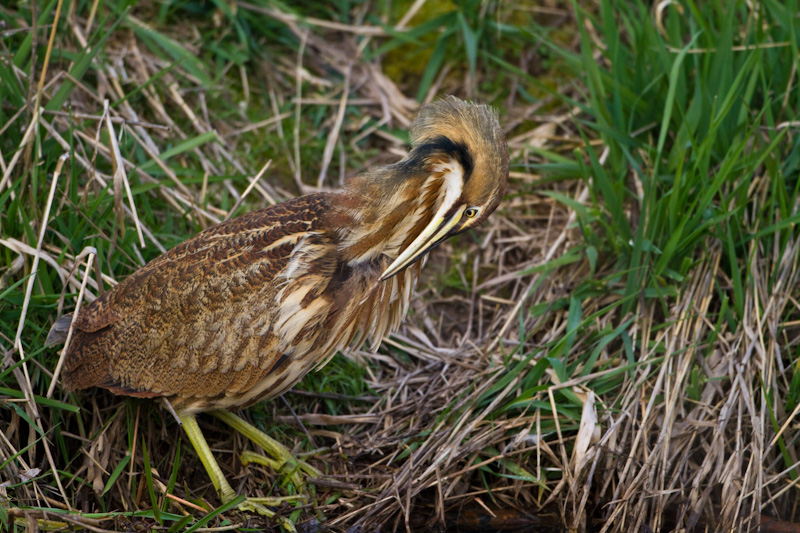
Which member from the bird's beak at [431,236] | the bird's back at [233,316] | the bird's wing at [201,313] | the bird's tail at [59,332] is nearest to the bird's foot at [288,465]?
the bird's back at [233,316]

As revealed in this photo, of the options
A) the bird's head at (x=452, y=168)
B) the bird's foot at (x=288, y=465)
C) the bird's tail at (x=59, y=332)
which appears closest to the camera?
the bird's head at (x=452, y=168)

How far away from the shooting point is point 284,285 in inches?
113

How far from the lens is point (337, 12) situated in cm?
507

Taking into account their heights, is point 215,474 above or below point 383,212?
below

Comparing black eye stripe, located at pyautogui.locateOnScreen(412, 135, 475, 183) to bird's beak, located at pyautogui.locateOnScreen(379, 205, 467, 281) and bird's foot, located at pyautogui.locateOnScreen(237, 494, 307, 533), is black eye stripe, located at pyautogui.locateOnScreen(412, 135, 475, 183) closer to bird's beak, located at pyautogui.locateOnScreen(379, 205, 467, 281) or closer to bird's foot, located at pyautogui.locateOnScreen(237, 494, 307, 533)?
bird's beak, located at pyautogui.locateOnScreen(379, 205, 467, 281)

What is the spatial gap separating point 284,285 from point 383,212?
0.43 metres

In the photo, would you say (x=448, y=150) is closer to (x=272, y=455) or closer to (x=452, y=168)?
(x=452, y=168)

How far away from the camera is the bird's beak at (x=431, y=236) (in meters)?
2.78

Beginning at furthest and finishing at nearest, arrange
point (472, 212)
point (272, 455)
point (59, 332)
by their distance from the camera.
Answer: point (272, 455) < point (59, 332) < point (472, 212)

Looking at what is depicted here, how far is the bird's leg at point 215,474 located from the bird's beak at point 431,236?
1012mm

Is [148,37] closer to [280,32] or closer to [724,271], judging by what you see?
[280,32]

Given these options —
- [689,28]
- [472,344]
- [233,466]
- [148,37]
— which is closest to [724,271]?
[472,344]

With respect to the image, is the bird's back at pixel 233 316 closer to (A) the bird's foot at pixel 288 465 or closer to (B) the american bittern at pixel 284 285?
(B) the american bittern at pixel 284 285

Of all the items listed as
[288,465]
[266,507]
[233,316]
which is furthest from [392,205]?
[266,507]
